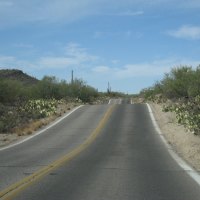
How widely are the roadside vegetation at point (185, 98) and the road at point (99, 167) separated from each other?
8.83 feet

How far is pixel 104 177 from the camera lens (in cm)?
1391

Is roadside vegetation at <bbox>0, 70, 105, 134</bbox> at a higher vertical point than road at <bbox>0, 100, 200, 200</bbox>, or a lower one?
higher

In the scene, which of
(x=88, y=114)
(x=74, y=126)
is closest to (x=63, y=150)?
(x=74, y=126)

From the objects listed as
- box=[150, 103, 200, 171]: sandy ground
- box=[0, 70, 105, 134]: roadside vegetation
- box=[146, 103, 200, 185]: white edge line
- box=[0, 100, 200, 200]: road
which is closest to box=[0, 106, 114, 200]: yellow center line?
box=[0, 100, 200, 200]: road

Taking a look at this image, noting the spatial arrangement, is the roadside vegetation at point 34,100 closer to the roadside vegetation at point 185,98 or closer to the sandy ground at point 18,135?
the sandy ground at point 18,135

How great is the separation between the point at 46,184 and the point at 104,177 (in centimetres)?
197

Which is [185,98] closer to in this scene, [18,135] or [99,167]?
[18,135]

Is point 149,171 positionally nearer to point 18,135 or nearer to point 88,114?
point 18,135

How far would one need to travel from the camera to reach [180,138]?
90.1 ft

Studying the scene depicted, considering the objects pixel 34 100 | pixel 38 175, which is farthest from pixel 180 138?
pixel 34 100

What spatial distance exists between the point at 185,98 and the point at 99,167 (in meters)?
36.3

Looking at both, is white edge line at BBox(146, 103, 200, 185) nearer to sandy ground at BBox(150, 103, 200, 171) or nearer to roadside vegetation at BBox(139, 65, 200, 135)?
sandy ground at BBox(150, 103, 200, 171)

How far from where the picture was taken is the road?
1134cm

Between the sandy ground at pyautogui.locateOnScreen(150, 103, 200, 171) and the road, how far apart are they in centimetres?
80
